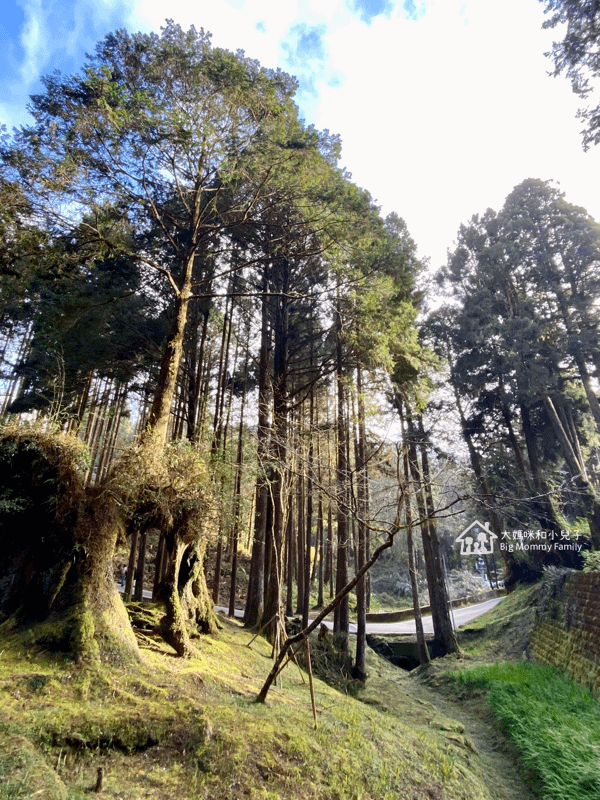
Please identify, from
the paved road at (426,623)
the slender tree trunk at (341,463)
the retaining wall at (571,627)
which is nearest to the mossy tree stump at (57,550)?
the slender tree trunk at (341,463)

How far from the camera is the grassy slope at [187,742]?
2729 millimetres

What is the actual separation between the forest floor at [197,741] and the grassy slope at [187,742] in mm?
11

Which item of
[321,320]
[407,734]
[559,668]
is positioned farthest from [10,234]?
[559,668]

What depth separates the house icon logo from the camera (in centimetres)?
1919

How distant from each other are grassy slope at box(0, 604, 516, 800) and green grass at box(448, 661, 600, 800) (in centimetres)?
83

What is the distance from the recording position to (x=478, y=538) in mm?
20594

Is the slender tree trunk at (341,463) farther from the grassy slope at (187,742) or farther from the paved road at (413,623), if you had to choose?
the paved road at (413,623)

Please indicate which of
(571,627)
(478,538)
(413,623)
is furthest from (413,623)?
(571,627)

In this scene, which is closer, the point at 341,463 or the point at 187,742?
the point at 187,742

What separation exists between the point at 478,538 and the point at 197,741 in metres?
20.2

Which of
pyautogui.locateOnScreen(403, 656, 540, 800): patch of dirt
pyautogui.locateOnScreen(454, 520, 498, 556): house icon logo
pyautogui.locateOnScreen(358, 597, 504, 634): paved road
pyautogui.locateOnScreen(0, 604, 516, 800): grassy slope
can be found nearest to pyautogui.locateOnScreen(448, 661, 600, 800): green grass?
pyautogui.locateOnScreen(403, 656, 540, 800): patch of dirt

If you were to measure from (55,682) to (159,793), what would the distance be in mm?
1386

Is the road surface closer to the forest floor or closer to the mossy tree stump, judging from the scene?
the forest floor

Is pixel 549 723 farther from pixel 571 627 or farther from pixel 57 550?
pixel 57 550
